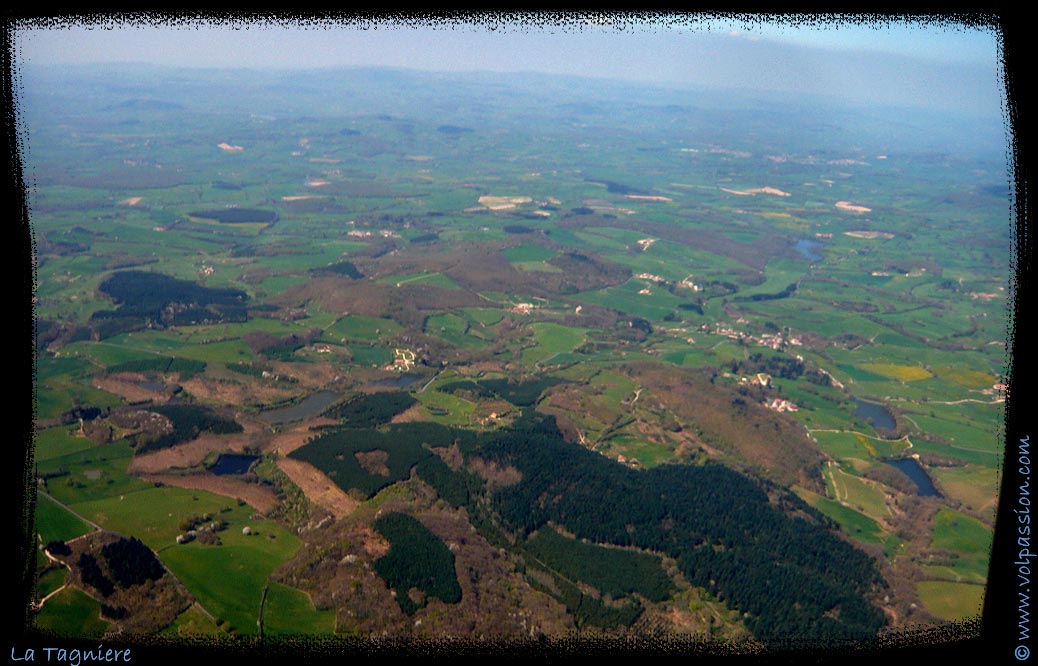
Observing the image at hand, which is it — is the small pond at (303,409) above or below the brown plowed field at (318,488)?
below

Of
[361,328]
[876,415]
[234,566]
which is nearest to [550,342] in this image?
[361,328]

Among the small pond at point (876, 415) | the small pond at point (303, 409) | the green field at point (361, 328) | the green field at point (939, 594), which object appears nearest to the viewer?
the green field at point (939, 594)

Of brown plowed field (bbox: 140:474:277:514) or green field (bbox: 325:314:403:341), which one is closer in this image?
brown plowed field (bbox: 140:474:277:514)

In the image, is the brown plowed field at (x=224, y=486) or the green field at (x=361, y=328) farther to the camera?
the green field at (x=361, y=328)

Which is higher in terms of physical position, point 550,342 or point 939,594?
point 939,594

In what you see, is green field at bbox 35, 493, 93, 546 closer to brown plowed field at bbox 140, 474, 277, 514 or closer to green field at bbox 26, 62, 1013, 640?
green field at bbox 26, 62, 1013, 640

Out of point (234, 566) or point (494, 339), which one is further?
point (494, 339)

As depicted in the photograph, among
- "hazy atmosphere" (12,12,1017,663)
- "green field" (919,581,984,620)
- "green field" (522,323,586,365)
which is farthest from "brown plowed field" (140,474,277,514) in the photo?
"green field" (919,581,984,620)

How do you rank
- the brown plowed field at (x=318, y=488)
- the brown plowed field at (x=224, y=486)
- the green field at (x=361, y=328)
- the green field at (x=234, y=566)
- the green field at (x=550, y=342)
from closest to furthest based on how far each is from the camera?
the green field at (x=234, y=566) < the brown plowed field at (x=318, y=488) < the brown plowed field at (x=224, y=486) < the green field at (x=550, y=342) < the green field at (x=361, y=328)

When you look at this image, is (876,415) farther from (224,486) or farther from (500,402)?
(224,486)

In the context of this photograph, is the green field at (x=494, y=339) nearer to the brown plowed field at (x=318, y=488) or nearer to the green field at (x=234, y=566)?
the green field at (x=234, y=566)

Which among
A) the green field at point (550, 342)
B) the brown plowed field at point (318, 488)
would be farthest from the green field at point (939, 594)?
the green field at point (550, 342)
